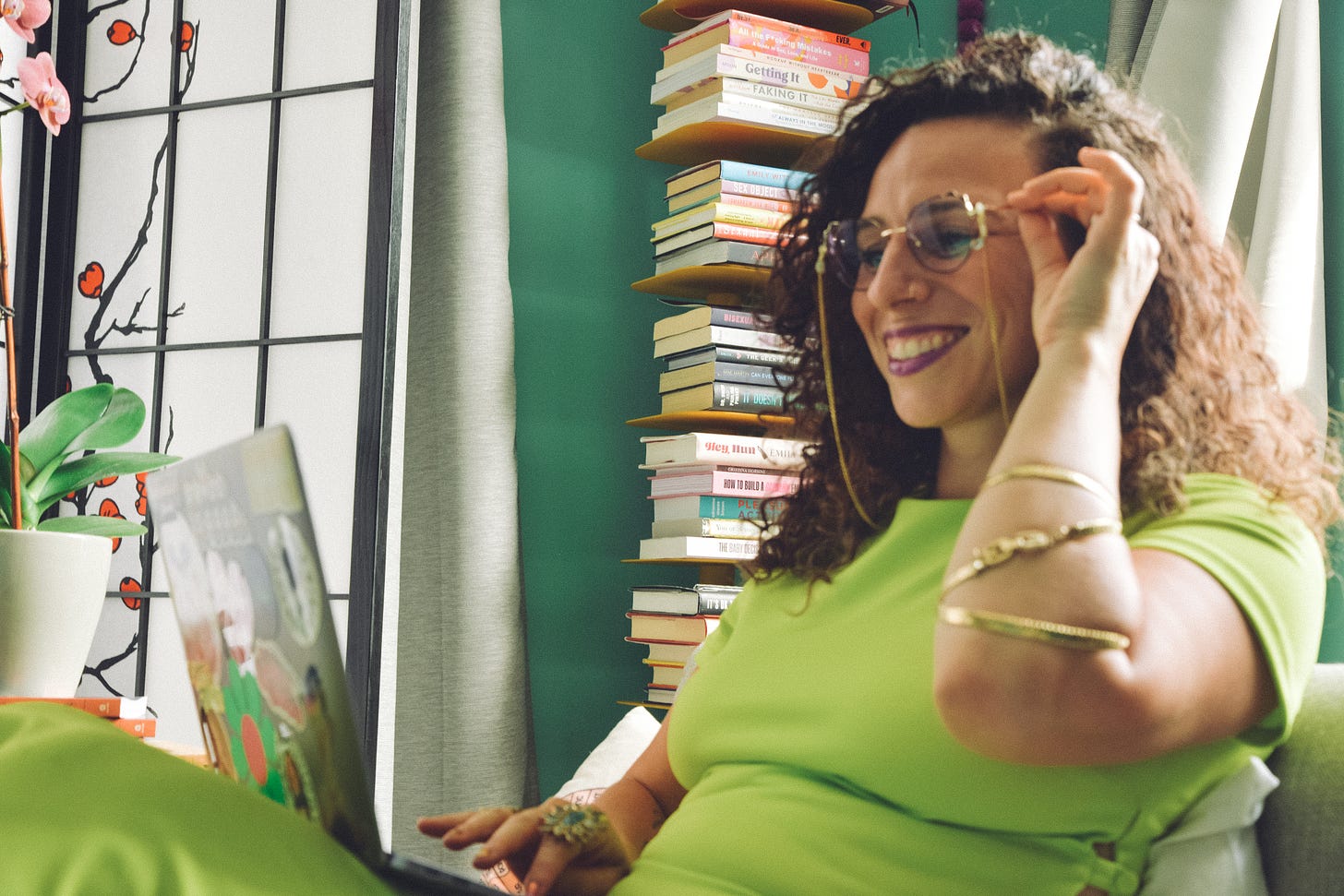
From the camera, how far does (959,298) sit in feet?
3.31

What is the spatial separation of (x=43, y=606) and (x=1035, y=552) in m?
1.28

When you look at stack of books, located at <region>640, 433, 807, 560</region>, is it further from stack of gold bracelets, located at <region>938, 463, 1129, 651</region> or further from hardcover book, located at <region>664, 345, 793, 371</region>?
stack of gold bracelets, located at <region>938, 463, 1129, 651</region>

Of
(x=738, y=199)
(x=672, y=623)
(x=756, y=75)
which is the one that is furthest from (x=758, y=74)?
(x=672, y=623)

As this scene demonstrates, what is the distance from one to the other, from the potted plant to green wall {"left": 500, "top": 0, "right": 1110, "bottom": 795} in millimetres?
911

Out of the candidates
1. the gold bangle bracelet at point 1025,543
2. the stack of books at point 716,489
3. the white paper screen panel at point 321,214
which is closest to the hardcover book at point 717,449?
the stack of books at point 716,489

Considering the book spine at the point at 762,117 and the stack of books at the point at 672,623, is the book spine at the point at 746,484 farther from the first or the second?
the book spine at the point at 762,117

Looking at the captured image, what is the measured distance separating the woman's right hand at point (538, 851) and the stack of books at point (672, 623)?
1.19 m

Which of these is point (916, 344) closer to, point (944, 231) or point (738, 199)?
point (944, 231)

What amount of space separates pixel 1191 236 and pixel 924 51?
6.19ft

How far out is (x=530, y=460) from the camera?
2.65 meters

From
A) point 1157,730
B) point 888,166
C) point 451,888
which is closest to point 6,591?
point 451,888

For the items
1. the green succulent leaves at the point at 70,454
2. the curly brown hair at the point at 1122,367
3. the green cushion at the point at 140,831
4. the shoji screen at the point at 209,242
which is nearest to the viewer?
the green cushion at the point at 140,831

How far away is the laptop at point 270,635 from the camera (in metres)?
0.72

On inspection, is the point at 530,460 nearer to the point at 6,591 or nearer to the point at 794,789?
the point at 6,591
